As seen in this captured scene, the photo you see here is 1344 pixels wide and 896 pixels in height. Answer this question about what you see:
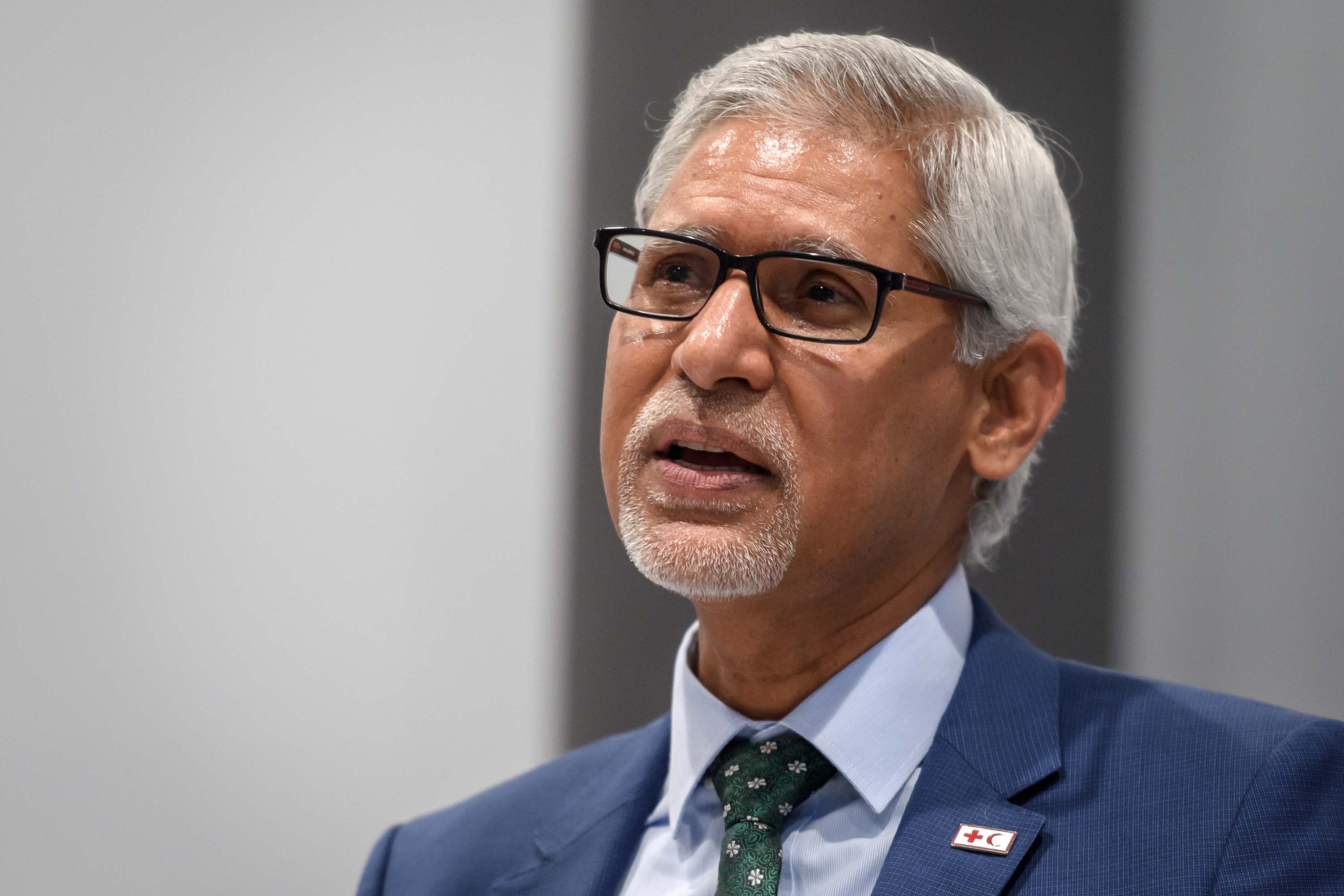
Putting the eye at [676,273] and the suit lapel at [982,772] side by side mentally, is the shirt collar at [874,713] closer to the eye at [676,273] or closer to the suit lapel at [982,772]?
the suit lapel at [982,772]

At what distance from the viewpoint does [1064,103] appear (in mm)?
2379

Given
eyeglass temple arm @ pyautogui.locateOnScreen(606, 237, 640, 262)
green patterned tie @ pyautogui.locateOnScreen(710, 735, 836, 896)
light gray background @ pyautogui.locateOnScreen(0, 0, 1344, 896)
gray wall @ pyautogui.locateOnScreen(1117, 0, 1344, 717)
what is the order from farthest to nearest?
light gray background @ pyautogui.locateOnScreen(0, 0, 1344, 896) → gray wall @ pyautogui.locateOnScreen(1117, 0, 1344, 717) → eyeglass temple arm @ pyautogui.locateOnScreen(606, 237, 640, 262) → green patterned tie @ pyautogui.locateOnScreen(710, 735, 836, 896)

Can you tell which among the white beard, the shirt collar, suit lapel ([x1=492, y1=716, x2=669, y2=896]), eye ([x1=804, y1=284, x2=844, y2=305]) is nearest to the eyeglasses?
eye ([x1=804, y1=284, x2=844, y2=305])

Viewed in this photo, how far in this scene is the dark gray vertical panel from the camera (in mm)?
2363

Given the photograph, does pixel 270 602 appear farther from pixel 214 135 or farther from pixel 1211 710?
pixel 1211 710

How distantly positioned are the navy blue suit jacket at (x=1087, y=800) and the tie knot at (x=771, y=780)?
0.50ft

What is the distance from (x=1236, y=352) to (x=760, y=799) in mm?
1331

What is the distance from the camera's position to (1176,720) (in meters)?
1.46

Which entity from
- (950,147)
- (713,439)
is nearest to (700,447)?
(713,439)

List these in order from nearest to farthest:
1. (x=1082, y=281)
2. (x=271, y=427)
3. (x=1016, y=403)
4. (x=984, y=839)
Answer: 1. (x=984, y=839)
2. (x=1016, y=403)
3. (x=1082, y=281)
4. (x=271, y=427)

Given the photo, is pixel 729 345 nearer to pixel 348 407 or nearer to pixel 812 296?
pixel 812 296

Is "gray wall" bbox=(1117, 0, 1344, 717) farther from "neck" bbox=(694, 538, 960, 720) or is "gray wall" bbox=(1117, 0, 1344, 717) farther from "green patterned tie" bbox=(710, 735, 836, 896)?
"green patterned tie" bbox=(710, 735, 836, 896)

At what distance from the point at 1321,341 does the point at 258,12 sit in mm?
2343

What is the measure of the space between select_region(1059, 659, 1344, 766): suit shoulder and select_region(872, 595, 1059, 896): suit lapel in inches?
1.7
